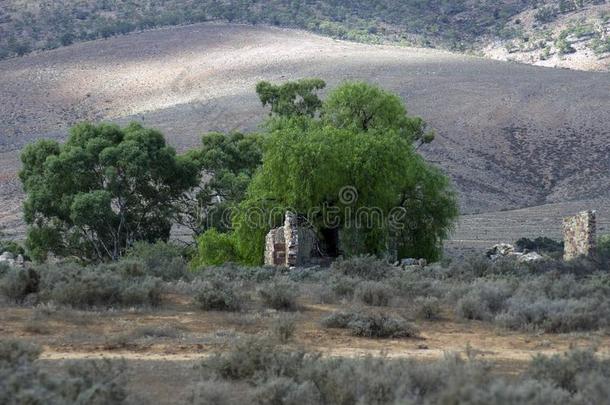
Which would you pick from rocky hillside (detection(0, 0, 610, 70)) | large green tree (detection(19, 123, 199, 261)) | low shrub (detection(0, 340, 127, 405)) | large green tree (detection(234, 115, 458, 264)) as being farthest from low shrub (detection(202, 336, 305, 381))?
rocky hillside (detection(0, 0, 610, 70))

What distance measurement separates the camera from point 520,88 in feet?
284

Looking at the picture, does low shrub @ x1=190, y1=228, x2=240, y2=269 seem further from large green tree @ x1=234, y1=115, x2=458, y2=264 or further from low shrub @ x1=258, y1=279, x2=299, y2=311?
→ low shrub @ x1=258, y1=279, x2=299, y2=311

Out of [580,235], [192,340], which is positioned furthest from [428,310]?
[580,235]

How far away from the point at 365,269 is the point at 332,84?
209ft

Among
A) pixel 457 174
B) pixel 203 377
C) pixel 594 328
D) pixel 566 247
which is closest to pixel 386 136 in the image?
pixel 566 247

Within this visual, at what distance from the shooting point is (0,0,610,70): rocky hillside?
11919 centimetres

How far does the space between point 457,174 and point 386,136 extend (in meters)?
35.4

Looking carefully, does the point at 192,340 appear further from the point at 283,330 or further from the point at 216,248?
the point at 216,248

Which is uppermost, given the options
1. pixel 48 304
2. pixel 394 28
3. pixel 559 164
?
pixel 394 28

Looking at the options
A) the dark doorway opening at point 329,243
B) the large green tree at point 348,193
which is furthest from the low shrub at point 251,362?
the dark doorway opening at point 329,243

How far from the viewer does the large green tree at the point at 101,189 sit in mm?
35500

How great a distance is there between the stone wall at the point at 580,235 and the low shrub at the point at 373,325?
15.5 metres

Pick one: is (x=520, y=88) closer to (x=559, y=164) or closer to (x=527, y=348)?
(x=559, y=164)

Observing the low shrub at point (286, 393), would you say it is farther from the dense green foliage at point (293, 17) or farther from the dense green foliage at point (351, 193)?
the dense green foliage at point (293, 17)
